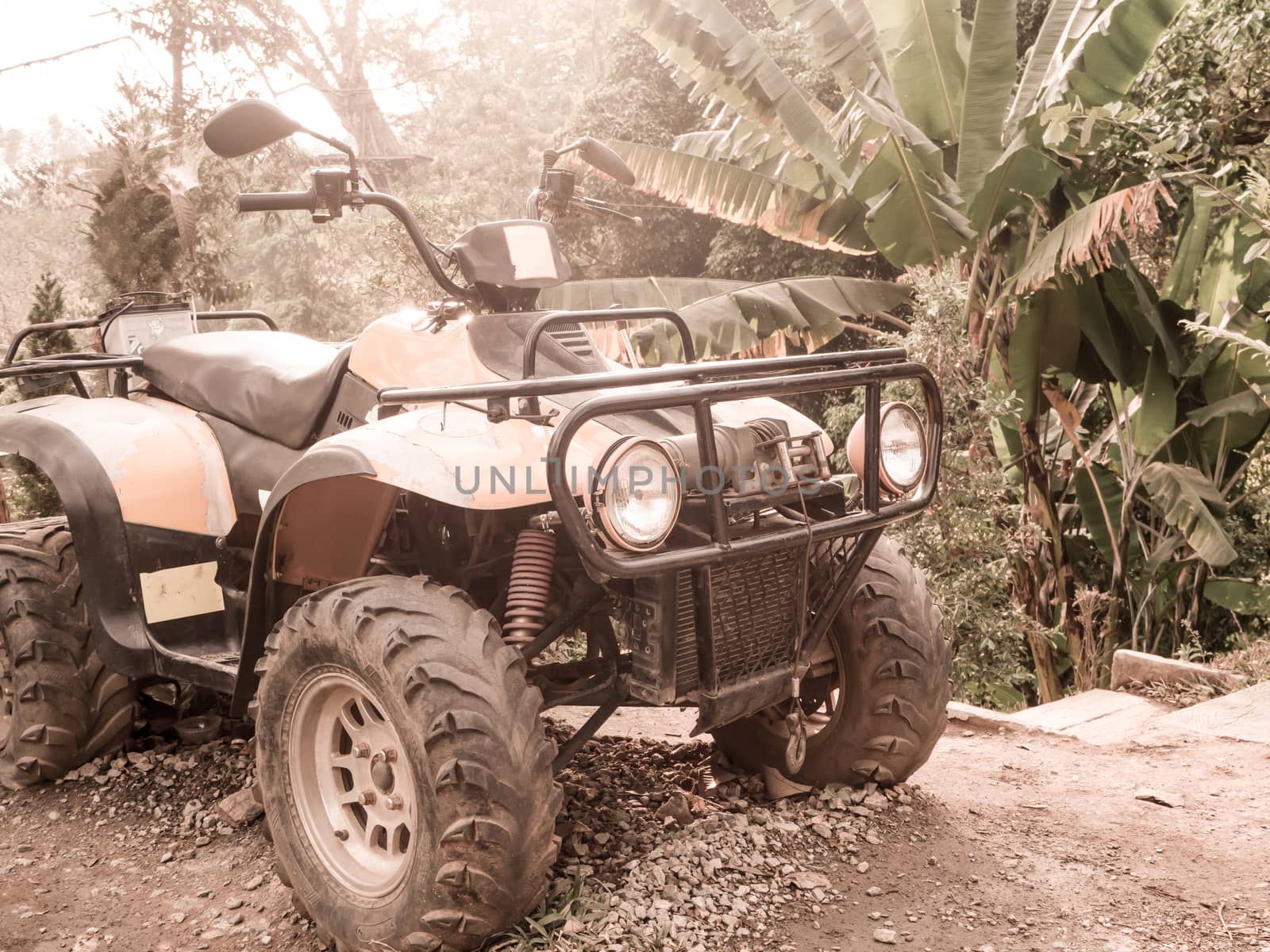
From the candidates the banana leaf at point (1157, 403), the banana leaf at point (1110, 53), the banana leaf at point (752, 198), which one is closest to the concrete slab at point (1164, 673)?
the banana leaf at point (1157, 403)

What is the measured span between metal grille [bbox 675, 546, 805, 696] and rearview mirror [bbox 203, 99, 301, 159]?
164cm

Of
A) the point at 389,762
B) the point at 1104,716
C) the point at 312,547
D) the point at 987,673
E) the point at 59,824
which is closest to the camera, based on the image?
the point at 389,762

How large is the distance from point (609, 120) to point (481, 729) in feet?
47.2

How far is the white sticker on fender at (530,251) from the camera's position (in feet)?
11.4

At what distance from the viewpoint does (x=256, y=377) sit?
13.2ft

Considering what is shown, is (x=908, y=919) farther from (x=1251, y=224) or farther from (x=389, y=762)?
(x=1251, y=224)

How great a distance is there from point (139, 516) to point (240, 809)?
1.07 meters

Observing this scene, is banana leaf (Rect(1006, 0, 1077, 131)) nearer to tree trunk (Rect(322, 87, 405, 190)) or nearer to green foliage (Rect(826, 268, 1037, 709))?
green foliage (Rect(826, 268, 1037, 709))

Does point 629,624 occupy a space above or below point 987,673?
above

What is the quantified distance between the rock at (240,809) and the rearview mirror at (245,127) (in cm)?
213

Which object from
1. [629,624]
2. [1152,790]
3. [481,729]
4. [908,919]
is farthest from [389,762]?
[1152,790]

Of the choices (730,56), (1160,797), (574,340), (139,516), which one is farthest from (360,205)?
(730,56)

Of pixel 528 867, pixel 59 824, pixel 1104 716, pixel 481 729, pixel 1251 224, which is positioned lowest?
pixel 1104 716

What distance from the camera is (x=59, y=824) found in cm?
406
